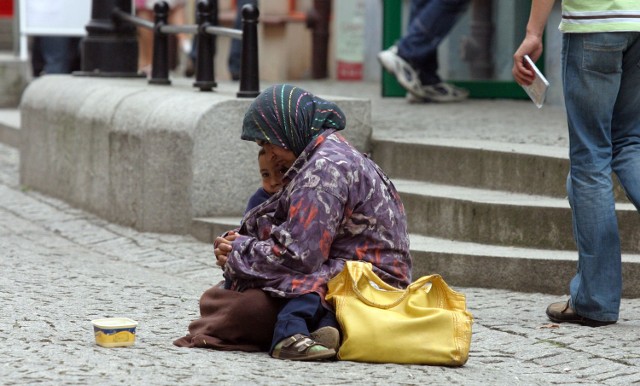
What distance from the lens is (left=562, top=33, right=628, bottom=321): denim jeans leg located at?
17.9 ft

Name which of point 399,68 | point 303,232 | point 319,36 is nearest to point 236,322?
point 303,232

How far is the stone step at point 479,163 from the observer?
7074 millimetres

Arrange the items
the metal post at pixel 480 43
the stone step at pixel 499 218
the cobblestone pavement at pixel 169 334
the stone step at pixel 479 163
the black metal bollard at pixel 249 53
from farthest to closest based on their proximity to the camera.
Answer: the metal post at pixel 480 43 → the black metal bollard at pixel 249 53 → the stone step at pixel 479 163 → the stone step at pixel 499 218 → the cobblestone pavement at pixel 169 334

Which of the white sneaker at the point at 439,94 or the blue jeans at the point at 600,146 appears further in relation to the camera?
the white sneaker at the point at 439,94

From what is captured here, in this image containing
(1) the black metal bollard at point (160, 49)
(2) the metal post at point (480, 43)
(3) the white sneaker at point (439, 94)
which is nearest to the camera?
(1) the black metal bollard at point (160, 49)

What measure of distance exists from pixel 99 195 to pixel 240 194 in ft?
4.41

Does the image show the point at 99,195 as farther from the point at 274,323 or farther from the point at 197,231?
the point at 274,323

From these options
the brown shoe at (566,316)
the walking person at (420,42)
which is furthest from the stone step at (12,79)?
the brown shoe at (566,316)

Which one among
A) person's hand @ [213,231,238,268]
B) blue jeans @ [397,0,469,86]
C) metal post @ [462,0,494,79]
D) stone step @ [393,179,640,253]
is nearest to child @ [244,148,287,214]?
person's hand @ [213,231,238,268]

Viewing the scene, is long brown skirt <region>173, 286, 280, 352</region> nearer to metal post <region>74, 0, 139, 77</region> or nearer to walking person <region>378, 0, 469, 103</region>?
metal post <region>74, 0, 139, 77</region>

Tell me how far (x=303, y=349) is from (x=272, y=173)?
64 cm

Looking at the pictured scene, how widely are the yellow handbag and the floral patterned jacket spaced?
13 centimetres

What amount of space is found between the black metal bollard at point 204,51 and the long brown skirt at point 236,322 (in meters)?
3.57

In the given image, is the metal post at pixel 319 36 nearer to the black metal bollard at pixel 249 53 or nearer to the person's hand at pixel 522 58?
the black metal bollard at pixel 249 53
